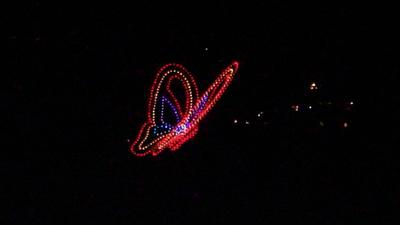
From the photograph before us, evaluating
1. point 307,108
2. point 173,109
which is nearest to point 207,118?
point 173,109

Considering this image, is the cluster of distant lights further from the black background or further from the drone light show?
the drone light show

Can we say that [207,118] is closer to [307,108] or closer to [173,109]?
[173,109]

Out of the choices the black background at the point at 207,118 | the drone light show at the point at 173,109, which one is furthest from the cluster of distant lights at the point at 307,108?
the drone light show at the point at 173,109

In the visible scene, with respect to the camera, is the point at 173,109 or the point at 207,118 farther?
the point at 207,118

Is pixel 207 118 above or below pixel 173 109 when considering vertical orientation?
below

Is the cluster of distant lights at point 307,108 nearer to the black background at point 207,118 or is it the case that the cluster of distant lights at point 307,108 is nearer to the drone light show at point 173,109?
the black background at point 207,118

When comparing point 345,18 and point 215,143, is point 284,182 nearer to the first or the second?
point 215,143

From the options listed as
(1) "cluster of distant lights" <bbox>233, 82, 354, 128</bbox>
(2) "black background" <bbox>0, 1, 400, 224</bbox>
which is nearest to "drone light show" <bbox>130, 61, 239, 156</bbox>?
(2) "black background" <bbox>0, 1, 400, 224</bbox>
